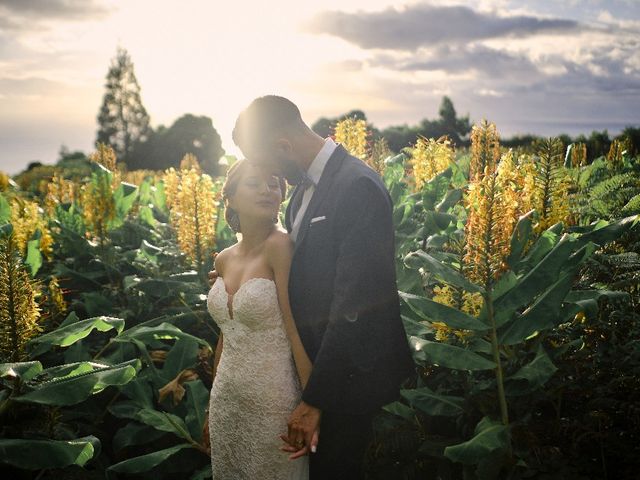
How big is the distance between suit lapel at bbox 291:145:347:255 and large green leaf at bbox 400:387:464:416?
84 centimetres

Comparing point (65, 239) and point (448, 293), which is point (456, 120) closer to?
point (65, 239)

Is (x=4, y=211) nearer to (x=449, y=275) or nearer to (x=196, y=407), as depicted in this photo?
(x=196, y=407)

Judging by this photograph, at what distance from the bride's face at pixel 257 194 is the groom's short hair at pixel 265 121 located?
19 cm

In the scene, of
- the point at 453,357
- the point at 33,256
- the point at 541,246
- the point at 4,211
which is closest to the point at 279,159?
the point at 453,357

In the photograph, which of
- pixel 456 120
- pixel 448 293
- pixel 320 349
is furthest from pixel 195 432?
pixel 456 120

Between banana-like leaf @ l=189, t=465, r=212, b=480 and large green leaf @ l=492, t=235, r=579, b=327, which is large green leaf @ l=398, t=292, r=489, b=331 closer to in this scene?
large green leaf @ l=492, t=235, r=579, b=327

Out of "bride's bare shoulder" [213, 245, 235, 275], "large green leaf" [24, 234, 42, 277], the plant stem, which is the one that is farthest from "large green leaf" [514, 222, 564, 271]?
"large green leaf" [24, 234, 42, 277]

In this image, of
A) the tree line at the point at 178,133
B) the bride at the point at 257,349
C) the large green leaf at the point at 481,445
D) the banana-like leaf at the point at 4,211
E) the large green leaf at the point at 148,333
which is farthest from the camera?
the tree line at the point at 178,133

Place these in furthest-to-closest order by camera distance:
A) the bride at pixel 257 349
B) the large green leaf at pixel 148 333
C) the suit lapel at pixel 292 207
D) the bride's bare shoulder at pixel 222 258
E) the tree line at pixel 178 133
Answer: the tree line at pixel 178 133 → the large green leaf at pixel 148 333 → the bride's bare shoulder at pixel 222 258 → the suit lapel at pixel 292 207 → the bride at pixel 257 349

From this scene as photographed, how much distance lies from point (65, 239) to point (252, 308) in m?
3.37

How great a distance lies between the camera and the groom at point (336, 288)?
2.29m

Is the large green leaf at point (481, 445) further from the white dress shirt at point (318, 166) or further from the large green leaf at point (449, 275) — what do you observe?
the white dress shirt at point (318, 166)

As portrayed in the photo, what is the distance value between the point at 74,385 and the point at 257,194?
3.59 ft

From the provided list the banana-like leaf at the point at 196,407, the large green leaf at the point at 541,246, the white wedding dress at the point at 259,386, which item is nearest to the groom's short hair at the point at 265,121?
the white wedding dress at the point at 259,386
